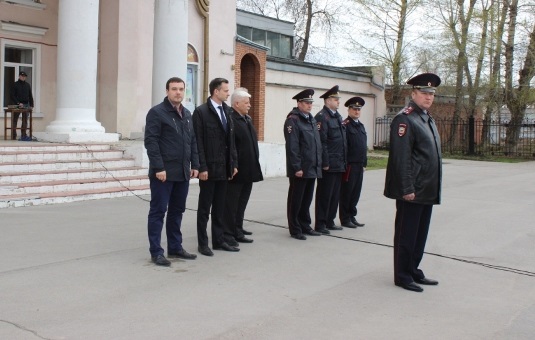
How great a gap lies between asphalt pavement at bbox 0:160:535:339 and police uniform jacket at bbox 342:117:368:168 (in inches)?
42.6

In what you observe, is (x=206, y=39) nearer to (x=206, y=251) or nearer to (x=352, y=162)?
(x=352, y=162)

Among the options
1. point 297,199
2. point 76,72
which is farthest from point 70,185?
point 297,199

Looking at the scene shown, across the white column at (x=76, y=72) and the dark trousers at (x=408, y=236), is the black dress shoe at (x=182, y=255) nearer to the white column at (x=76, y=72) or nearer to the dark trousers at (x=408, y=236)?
the dark trousers at (x=408, y=236)

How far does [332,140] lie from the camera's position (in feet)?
29.9

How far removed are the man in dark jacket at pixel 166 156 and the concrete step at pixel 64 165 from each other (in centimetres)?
563

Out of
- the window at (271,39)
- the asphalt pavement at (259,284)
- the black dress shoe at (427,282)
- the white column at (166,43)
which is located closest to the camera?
the asphalt pavement at (259,284)

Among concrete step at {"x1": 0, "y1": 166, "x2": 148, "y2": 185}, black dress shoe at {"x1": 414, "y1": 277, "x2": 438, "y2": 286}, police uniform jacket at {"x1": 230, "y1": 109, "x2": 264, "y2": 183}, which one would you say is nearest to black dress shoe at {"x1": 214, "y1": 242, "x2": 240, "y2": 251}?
police uniform jacket at {"x1": 230, "y1": 109, "x2": 264, "y2": 183}

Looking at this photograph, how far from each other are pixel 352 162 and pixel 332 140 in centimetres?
79

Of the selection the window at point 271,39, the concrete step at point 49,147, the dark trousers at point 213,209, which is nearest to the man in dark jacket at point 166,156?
the dark trousers at point 213,209

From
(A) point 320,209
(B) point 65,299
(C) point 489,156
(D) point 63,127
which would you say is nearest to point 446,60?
(C) point 489,156

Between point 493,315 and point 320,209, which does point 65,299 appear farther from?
point 320,209

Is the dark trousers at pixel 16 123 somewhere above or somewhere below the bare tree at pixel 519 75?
below

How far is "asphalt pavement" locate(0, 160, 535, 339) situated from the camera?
4.99 m

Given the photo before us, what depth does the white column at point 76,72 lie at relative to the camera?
14.3 metres
